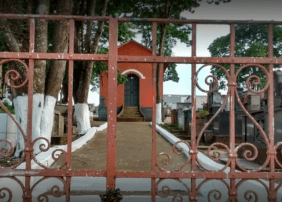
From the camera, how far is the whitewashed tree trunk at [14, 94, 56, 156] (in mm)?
5461

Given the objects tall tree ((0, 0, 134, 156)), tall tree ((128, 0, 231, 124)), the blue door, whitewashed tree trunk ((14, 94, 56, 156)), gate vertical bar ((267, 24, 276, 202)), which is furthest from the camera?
the blue door

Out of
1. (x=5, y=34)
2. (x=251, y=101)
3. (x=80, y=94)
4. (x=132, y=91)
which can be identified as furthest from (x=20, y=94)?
(x=132, y=91)

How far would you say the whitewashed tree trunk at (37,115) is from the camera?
17.9 ft

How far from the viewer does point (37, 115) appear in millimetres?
Result: 5625

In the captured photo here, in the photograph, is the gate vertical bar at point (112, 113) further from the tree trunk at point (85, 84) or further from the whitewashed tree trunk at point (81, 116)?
the whitewashed tree trunk at point (81, 116)

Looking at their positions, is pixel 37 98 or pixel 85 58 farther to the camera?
pixel 37 98

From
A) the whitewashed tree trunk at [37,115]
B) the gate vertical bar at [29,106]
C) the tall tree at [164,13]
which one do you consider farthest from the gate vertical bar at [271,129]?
the tall tree at [164,13]

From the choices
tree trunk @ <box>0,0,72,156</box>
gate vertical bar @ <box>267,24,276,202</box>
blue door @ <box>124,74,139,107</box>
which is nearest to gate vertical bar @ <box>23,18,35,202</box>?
gate vertical bar @ <box>267,24,276,202</box>

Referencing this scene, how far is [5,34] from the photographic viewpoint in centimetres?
488

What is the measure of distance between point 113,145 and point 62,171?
0.52 meters

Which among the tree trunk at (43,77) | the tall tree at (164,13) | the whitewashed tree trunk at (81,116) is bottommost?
the whitewashed tree trunk at (81,116)

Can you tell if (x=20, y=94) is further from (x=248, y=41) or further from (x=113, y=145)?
(x=248, y=41)

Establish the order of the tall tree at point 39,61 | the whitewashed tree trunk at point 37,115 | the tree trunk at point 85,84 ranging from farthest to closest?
the tree trunk at point 85,84 → the whitewashed tree trunk at point 37,115 → the tall tree at point 39,61

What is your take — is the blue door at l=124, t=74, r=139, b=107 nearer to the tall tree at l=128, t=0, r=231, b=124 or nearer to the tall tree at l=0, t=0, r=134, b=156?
the tall tree at l=128, t=0, r=231, b=124
